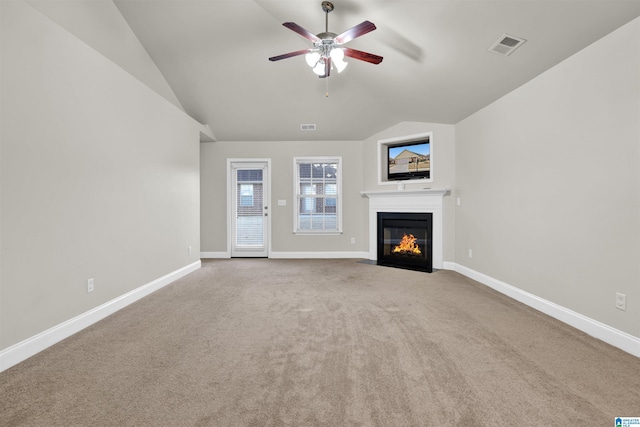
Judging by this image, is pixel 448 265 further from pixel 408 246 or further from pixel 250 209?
pixel 250 209

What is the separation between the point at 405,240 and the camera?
5668mm

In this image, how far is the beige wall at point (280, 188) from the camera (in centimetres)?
636

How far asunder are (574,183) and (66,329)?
15.0ft

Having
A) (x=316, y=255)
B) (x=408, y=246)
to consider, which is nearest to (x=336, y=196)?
(x=316, y=255)

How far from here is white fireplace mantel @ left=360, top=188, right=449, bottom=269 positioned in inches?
203

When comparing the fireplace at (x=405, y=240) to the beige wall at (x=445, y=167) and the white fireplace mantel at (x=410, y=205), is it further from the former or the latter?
the beige wall at (x=445, y=167)

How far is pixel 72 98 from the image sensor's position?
2.62 m

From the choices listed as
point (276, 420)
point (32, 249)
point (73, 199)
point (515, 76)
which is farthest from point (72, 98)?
point (515, 76)

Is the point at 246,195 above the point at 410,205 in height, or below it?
above

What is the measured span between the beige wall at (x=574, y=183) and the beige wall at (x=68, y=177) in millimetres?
4407

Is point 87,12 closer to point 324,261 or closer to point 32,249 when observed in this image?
point 32,249

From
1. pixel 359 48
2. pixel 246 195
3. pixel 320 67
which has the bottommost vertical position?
pixel 246 195

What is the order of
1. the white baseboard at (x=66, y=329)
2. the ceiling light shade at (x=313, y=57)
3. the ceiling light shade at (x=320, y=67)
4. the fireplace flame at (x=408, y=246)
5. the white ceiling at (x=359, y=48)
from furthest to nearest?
the fireplace flame at (x=408, y=246), the ceiling light shade at (x=320, y=67), the ceiling light shade at (x=313, y=57), the white ceiling at (x=359, y=48), the white baseboard at (x=66, y=329)

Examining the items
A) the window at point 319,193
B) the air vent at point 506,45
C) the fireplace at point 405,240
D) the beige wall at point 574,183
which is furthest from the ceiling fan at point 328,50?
the window at point 319,193
